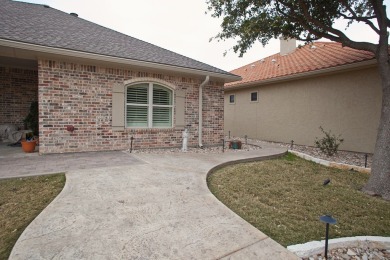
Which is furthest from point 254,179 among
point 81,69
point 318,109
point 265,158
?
point 318,109

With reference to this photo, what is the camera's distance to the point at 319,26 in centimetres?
505

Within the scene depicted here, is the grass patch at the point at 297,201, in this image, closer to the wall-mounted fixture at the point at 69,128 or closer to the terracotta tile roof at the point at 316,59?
the wall-mounted fixture at the point at 69,128

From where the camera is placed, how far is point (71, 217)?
2.45 meters

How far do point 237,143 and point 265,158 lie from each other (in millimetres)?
1639

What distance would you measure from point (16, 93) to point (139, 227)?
27.5 feet

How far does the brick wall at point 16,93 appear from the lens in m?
7.61

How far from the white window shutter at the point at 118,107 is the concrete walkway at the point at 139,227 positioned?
307 centimetres

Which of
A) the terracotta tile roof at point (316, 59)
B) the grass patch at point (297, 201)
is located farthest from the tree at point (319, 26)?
the terracotta tile roof at point (316, 59)

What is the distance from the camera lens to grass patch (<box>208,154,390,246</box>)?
262cm

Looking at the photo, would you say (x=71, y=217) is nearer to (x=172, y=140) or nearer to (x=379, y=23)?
(x=172, y=140)

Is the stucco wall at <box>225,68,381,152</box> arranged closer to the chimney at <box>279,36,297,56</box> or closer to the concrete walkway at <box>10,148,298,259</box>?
the chimney at <box>279,36,297,56</box>

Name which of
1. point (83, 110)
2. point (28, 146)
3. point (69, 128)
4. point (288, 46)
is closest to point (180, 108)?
point (83, 110)

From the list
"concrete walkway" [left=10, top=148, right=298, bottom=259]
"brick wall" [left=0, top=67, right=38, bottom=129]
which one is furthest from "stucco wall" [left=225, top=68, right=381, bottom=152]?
"brick wall" [left=0, top=67, right=38, bottom=129]

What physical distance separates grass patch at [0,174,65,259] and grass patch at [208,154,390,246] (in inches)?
97.5
